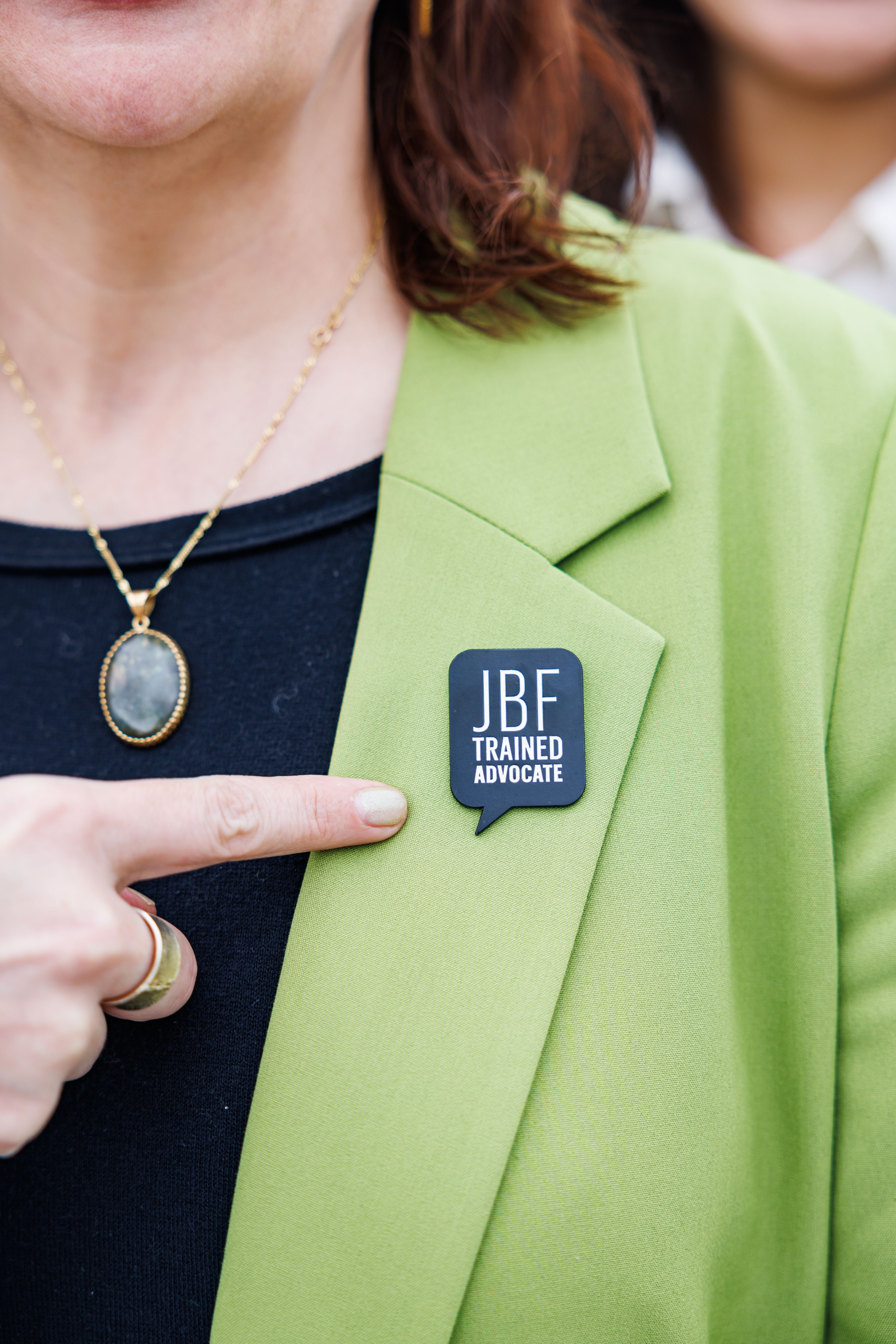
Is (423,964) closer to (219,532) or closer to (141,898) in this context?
(141,898)

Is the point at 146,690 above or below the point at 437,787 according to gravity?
above

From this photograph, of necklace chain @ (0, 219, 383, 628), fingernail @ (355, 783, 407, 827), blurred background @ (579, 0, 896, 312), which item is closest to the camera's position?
fingernail @ (355, 783, 407, 827)

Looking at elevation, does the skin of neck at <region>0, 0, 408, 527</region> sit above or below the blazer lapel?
above

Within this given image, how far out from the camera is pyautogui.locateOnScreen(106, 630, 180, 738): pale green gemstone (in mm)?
1061

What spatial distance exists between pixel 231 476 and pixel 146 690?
254 millimetres

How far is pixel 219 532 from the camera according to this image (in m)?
1.13

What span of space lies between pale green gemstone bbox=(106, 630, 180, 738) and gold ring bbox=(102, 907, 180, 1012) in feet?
0.68

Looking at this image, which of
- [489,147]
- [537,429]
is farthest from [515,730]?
[489,147]

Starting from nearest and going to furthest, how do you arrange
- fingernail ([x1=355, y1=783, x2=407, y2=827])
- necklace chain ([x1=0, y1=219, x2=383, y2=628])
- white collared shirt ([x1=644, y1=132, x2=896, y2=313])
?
1. fingernail ([x1=355, y1=783, x2=407, y2=827])
2. necklace chain ([x1=0, y1=219, x2=383, y2=628])
3. white collared shirt ([x1=644, y1=132, x2=896, y2=313])

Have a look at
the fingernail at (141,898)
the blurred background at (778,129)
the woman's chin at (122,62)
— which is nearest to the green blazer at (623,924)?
the fingernail at (141,898)

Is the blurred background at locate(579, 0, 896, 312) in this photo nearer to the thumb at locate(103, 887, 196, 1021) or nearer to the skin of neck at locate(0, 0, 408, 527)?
the skin of neck at locate(0, 0, 408, 527)

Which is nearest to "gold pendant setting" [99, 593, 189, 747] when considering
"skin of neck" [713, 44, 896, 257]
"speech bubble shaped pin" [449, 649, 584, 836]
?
"speech bubble shaped pin" [449, 649, 584, 836]

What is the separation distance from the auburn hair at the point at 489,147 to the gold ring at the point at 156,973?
0.67 meters

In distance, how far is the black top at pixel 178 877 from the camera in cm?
94
